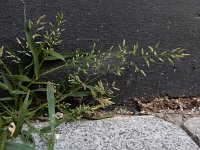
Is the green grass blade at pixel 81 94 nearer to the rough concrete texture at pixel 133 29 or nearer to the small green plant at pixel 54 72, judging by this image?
the small green plant at pixel 54 72

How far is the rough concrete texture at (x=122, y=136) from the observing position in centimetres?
148

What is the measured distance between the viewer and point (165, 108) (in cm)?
183

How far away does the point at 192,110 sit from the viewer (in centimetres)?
184

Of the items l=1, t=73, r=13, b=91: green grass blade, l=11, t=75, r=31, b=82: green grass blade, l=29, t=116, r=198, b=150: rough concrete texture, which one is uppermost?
l=11, t=75, r=31, b=82: green grass blade

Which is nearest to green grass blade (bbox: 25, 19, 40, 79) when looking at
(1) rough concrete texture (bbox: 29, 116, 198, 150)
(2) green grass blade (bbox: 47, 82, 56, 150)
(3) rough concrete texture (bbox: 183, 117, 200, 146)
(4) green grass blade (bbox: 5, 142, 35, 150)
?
(2) green grass blade (bbox: 47, 82, 56, 150)

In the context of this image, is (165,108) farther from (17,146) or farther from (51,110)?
(17,146)

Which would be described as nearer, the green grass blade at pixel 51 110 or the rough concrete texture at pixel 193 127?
the green grass blade at pixel 51 110

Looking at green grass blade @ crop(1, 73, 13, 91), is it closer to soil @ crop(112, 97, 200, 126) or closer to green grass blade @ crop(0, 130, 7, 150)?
green grass blade @ crop(0, 130, 7, 150)

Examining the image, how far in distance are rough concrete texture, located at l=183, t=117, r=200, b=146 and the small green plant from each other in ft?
0.88

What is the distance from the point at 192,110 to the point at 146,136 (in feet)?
1.24

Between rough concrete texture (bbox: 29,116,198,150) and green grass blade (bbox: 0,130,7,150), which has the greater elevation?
green grass blade (bbox: 0,130,7,150)

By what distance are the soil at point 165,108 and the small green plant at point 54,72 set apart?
108 millimetres

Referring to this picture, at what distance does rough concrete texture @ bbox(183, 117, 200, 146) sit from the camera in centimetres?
158

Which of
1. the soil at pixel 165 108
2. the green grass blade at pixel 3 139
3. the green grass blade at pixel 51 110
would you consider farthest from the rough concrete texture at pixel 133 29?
the green grass blade at pixel 3 139
